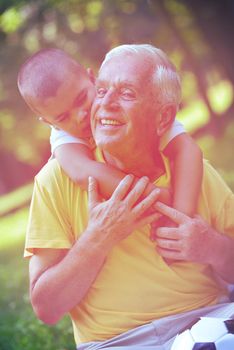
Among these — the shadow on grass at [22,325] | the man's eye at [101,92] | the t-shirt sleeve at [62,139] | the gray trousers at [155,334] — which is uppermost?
the man's eye at [101,92]

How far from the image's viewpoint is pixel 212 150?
235 inches

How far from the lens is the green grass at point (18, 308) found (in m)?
3.54

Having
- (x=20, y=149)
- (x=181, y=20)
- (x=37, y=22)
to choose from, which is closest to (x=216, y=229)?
(x=37, y=22)

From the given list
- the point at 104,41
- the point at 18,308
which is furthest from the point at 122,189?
the point at 104,41

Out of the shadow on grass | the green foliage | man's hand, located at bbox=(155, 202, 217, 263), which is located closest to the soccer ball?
man's hand, located at bbox=(155, 202, 217, 263)

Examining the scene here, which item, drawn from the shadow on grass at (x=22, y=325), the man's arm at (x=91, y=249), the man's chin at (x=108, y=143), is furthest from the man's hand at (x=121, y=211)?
the shadow on grass at (x=22, y=325)

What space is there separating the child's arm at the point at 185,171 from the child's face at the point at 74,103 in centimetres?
30

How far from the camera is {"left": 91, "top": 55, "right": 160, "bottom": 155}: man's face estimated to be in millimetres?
2244

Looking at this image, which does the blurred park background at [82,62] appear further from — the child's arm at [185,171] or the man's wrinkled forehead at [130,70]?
the man's wrinkled forehead at [130,70]

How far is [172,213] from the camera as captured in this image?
2.28 metres

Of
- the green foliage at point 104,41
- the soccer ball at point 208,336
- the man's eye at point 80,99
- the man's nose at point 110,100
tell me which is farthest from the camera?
the green foliage at point 104,41

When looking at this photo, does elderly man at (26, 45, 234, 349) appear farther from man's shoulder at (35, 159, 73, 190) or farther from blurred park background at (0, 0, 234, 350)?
blurred park background at (0, 0, 234, 350)

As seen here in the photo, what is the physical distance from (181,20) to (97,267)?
4.27 metres

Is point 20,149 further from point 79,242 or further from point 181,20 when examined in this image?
point 79,242
